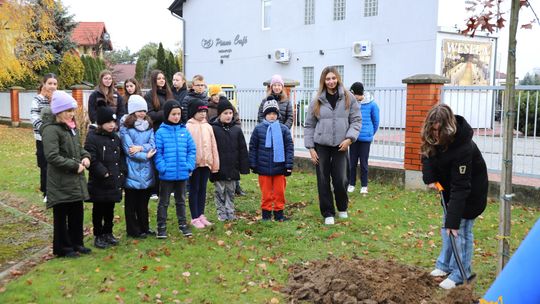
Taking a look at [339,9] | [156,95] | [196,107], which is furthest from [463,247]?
[339,9]

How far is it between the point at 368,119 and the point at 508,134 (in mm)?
4500

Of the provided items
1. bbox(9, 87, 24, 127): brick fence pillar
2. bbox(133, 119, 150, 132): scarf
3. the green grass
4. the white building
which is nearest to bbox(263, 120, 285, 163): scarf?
the green grass

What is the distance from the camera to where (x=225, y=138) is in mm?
7008

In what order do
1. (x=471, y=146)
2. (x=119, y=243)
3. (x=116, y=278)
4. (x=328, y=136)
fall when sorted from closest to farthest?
1. (x=471, y=146)
2. (x=116, y=278)
3. (x=119, y=243)
4. (x=328, y=136)

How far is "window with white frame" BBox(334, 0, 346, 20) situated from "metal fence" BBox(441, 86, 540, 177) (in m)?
16.5

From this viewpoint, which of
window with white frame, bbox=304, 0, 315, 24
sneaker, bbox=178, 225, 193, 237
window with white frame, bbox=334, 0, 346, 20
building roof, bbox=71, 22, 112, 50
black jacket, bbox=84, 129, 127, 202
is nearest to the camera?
black jacket, bbox=84, 129, 127, 202

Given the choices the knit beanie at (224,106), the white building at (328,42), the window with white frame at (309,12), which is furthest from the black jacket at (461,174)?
the window with white frame at (309,12)

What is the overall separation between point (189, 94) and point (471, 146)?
4459 millimetres

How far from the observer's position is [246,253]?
230 inches

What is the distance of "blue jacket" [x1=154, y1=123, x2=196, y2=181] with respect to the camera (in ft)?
A: 20.7

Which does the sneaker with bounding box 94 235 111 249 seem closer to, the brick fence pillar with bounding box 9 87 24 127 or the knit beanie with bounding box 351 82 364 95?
the knit beanie with bounding box 351 82 364 95

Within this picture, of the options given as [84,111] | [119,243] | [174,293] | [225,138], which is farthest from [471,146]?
[84,111]

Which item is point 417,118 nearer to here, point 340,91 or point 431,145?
point 340,91

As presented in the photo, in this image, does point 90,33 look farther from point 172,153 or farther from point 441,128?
point 441,128
